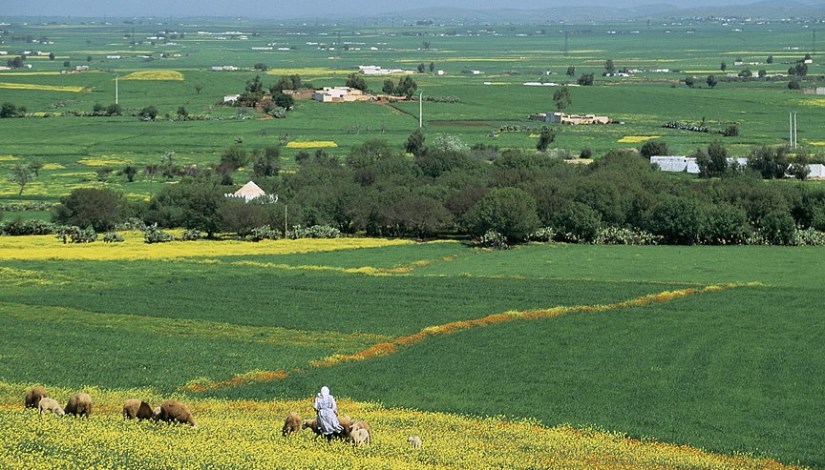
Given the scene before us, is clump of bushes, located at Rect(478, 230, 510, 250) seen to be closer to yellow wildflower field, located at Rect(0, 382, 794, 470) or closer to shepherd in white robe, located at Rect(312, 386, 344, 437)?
yellow wildflower field, located at Rect(0, 382, 794, 470)

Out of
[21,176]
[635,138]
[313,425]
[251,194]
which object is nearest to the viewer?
[313,425]

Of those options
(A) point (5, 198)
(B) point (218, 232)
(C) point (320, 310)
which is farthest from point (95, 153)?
(C) point (320, 310)

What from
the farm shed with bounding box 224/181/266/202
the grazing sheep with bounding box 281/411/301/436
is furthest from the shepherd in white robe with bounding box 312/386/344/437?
the farm shed with bounding box 224/181/266/202

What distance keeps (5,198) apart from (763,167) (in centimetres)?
5181

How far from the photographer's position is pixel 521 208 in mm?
70688

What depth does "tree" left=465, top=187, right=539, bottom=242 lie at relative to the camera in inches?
2766

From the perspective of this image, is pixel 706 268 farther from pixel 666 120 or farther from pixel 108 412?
pixel 666 120

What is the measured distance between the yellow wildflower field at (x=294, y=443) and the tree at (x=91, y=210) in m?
45.3

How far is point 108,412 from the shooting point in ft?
88.7

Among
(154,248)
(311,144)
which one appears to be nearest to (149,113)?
(311,144)

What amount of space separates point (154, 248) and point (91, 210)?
1047 centimetres

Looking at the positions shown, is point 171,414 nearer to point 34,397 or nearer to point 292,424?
point 292,424

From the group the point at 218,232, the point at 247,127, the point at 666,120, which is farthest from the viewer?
the point at 666,120

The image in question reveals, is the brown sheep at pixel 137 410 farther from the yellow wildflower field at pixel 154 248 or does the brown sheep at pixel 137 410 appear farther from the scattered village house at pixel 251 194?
the scattered village house at pixel 251 194
